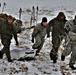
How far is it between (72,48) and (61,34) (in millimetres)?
873

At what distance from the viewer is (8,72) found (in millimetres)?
10383

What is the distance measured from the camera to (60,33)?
37.5 ft

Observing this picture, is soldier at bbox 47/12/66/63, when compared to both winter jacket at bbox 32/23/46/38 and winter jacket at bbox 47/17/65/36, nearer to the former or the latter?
winter jacket at bbox 47/17/65/36

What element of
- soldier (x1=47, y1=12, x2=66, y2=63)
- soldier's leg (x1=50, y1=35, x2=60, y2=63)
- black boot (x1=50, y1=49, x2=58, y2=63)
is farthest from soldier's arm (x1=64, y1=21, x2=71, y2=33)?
black boot (x1=50, y1=49, x2=58, y2=63)

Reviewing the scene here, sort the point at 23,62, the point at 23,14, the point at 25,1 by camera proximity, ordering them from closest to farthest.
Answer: the point at 23,62 < the point at 23,14 < the point at 25,1

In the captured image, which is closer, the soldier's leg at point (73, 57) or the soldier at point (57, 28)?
the soldier's leg at point (73, 57)

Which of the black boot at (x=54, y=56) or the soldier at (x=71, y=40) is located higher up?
the soldier at (x=71, y=40)

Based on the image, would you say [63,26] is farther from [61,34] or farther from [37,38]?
[37,38]

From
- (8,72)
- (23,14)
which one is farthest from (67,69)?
(23,14)

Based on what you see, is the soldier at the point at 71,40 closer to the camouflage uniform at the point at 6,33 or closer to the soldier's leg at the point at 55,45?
the soldier's leg at the point at 55,45

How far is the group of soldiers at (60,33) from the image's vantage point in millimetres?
10852

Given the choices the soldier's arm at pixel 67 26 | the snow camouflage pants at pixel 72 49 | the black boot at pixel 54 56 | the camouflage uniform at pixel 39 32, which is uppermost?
the soldier's arm at pixel 67 26

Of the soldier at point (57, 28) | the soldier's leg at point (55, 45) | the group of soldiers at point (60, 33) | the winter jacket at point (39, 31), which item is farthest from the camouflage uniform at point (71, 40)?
the winter jacket at point (39, 31)

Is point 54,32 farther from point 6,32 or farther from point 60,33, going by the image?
point 6,32
